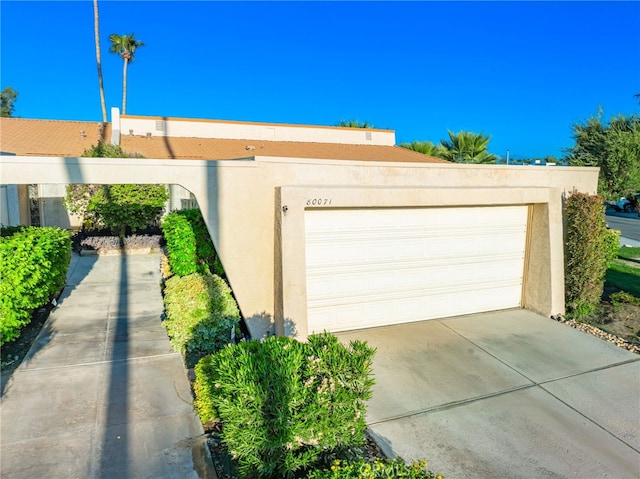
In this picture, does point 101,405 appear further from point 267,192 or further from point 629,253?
point 629,253

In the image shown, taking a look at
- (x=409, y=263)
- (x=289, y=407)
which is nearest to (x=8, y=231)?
(x=289, y=407)

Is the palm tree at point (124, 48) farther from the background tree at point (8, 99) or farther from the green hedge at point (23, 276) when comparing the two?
the green hedge at point (23, 276)

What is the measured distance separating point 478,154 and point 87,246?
746 inches

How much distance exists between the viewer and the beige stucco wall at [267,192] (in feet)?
18.6

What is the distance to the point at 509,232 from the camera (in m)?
8.53

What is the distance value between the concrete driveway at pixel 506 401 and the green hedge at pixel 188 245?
128 inches

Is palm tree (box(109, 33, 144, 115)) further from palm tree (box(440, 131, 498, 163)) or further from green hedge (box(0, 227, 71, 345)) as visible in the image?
green hedge (box(0, 227, 71, 345))

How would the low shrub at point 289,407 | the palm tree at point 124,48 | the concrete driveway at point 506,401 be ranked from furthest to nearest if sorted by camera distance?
the palm tree at point 124,48
the concrete driveway at point 506,401
the low shrub at point 289,407

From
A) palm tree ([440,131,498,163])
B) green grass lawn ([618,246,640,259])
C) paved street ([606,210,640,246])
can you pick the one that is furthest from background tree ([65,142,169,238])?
paved street ([606,210,640,246])

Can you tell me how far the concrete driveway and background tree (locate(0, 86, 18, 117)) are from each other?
48177mm

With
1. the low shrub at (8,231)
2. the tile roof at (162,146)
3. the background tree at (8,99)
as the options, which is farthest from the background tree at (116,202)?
the background tree at (8,99)

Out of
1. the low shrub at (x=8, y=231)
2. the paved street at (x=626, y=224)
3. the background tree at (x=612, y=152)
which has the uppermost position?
the background tree at (x=612, y=152)

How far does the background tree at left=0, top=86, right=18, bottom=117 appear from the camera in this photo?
40.6 metres

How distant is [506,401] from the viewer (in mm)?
5145
